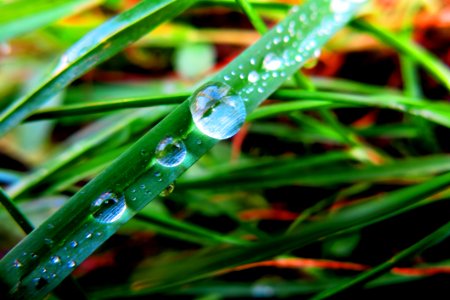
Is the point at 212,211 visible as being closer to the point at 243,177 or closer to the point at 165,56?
the point at 243,177

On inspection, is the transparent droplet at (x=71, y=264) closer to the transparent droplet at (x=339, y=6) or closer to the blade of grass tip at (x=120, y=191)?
the blade of grass tip at (x=120, y=191)

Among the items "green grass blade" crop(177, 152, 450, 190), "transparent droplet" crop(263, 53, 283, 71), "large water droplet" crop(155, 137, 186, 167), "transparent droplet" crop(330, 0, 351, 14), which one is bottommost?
"large water droplet" crop(155, 137, 186, 167)

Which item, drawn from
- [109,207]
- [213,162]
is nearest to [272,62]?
[109,207]

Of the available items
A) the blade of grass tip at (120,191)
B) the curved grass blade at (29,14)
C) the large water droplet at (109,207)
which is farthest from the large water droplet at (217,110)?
the curved grass blade at (29,14)

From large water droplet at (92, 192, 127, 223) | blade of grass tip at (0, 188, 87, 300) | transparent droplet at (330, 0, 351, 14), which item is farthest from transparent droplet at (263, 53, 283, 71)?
blade of grass tip at (0, 188, 87, 300)

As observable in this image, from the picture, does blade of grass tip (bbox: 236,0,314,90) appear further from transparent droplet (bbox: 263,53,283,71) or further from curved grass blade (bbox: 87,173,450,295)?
curved grass blade (bbox: 87,173,450,295)
